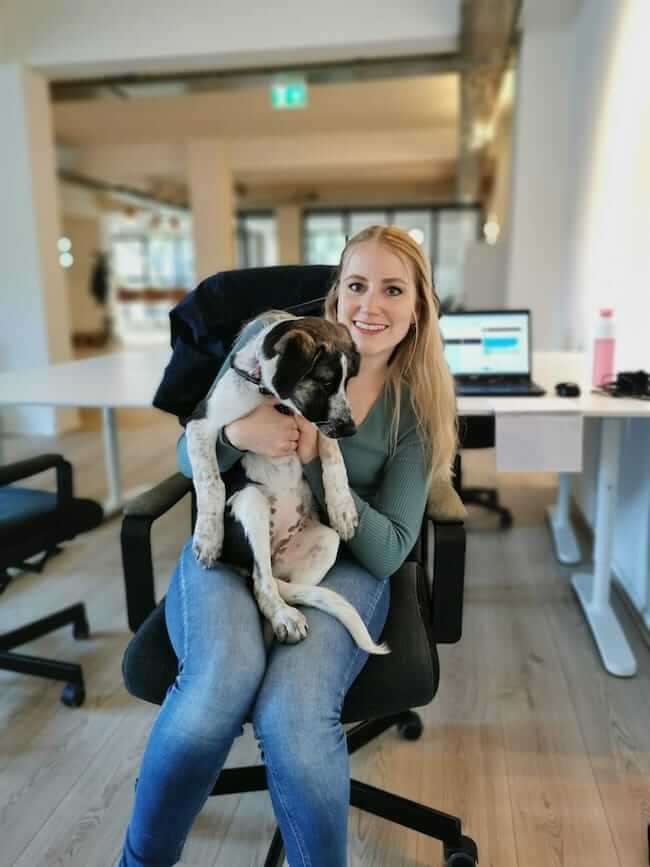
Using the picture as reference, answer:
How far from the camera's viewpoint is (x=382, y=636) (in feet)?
4.35

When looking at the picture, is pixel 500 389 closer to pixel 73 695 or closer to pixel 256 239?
pixel 73 695

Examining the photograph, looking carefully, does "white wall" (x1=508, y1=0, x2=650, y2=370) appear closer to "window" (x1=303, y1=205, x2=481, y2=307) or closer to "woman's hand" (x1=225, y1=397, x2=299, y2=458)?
"woman's hand" (x1=225, y1=397, x2=299, y2=458)

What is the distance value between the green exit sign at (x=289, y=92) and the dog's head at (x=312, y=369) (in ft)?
15.5

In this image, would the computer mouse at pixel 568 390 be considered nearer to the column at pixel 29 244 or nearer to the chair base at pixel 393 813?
the chair base at pixel 393 813

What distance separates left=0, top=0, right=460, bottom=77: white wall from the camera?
452 cm

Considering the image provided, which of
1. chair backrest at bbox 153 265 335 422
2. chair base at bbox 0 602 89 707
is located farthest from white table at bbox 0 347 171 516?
chair base at bbox 0 602 89 707

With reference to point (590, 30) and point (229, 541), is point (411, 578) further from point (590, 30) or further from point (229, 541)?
point (590, 30)

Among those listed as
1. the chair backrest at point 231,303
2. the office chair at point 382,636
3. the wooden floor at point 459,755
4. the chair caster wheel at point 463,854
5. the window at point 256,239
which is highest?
the window at point 256,239

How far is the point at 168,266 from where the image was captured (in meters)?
19.1

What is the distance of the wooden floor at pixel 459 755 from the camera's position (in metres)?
1.46

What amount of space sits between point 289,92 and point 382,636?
510 cm

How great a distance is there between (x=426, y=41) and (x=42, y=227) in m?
3.41

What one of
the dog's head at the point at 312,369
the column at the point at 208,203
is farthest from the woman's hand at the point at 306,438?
the column at the point at 208,203

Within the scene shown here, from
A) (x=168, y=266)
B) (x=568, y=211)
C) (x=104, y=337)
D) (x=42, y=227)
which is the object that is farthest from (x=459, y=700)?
(x=168, y=266)
